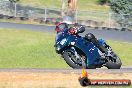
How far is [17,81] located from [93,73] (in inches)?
74.5

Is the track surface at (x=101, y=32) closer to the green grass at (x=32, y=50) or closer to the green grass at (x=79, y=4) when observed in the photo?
the green grass at (x=32, y=50)

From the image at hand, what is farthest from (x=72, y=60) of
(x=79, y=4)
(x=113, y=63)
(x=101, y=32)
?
(x=79, y=4)

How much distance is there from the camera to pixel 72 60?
1334 cm

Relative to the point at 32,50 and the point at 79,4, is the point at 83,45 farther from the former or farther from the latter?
the point at 79,4

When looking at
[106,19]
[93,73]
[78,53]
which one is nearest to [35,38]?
[106,19]

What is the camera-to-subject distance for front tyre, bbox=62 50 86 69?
13.3 meters

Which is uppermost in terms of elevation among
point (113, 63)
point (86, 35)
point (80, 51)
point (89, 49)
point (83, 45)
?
point (86, 35)

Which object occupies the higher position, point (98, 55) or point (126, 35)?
point (98, 55)

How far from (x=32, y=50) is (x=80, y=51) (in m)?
10.9

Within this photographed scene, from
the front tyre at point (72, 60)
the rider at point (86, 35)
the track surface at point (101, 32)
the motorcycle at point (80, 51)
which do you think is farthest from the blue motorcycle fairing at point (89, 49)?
the track surface at point (101, 32)

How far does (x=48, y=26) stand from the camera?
34594 mm

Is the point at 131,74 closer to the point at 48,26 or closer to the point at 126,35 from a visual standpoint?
the point at 126,35

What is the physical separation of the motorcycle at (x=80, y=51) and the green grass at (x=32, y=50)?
735cm

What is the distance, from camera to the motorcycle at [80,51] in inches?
523
